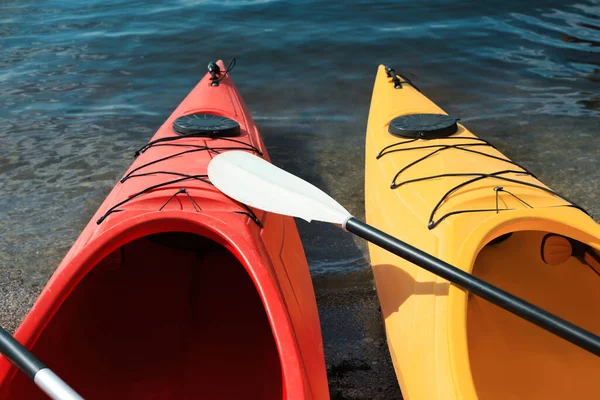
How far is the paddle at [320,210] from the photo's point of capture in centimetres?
175

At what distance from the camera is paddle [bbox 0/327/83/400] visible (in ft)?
4.61

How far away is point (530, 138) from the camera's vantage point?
15.8ft

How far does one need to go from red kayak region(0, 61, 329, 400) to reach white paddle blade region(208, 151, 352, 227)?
0.19 ft

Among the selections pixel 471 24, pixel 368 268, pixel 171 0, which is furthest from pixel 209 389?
pixel 171 0

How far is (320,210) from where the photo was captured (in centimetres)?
230

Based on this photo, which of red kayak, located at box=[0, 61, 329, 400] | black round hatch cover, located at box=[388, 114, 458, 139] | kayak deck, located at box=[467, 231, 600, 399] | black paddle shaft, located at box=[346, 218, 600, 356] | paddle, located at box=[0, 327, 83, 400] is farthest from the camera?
black round hatch cover, located at box=[388, 114, 458, 139]

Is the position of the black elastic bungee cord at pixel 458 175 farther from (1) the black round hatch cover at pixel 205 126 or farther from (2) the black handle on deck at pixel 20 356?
(2) the black handle on deck at pixel 20 356

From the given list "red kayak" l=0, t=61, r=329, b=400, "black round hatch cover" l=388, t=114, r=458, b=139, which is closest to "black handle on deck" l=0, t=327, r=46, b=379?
"red kayak" l=0, t=61, r=329, b=400

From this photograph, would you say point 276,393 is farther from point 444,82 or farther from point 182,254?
point 444,82

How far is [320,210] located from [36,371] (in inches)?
46.4

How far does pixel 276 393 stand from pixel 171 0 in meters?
7.45

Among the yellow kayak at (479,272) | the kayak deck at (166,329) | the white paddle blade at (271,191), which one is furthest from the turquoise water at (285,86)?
the white paddle blade at (271,191)

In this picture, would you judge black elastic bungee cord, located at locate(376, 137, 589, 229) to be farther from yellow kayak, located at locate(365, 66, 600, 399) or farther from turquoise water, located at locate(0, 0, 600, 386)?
turquoise water, located at locate(0, 0, 600, 386)

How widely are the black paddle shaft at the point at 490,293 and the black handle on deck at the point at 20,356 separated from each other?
3.76 ft
